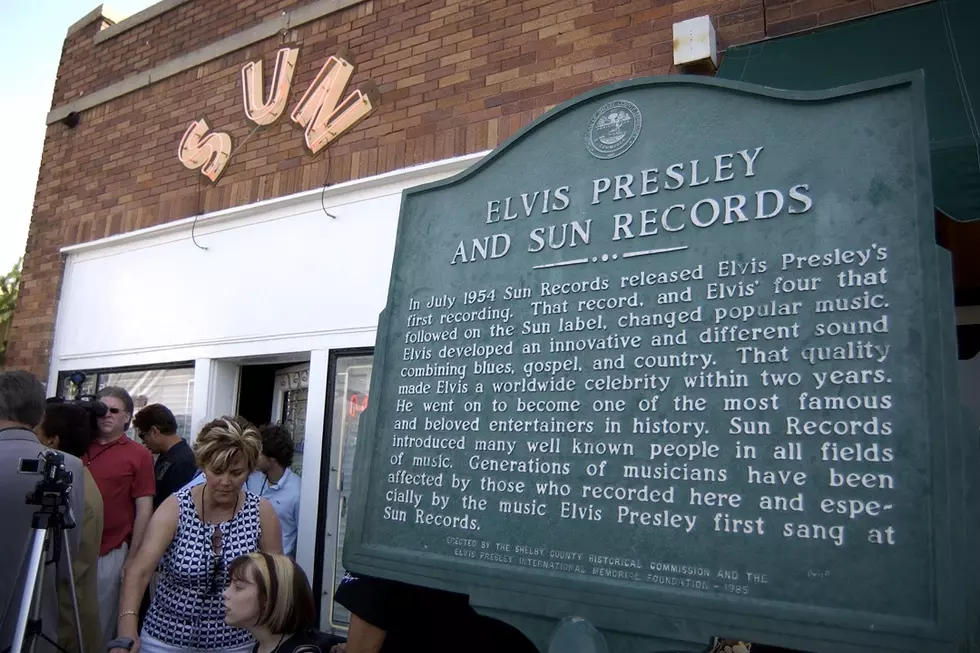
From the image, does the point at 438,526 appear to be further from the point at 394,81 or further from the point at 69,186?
the point at 69,186

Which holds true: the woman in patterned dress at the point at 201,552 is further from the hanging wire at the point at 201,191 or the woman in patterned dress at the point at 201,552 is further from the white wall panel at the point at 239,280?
the hanging wire at the point at 201,191

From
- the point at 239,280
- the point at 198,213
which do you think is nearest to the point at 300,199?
the point at 239,280

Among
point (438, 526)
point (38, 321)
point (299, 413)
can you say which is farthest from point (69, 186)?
point (438, 526)

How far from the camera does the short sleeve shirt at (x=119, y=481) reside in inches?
169

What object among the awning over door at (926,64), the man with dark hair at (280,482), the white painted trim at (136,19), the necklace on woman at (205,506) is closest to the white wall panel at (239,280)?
the man with dark hair at (280,482)

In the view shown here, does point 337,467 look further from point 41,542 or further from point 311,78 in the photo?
point 311,78

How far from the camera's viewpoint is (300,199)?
18.9ft

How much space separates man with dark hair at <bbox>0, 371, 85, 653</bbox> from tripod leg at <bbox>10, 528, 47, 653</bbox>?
0.16 m

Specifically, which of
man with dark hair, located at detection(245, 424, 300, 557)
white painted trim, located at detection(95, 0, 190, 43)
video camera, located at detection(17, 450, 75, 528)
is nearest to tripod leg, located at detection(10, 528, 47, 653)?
video camera, located at detection(17, 450, 75, 528)

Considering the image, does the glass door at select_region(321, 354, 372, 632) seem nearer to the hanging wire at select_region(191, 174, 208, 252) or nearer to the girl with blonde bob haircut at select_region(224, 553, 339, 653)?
the hanging wire at select_region(191, 174, 208, 252)

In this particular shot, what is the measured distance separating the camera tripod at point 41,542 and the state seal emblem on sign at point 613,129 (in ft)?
8.29

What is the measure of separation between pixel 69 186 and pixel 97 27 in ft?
6.01

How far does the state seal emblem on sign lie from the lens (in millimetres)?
2625

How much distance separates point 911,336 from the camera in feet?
6.49
